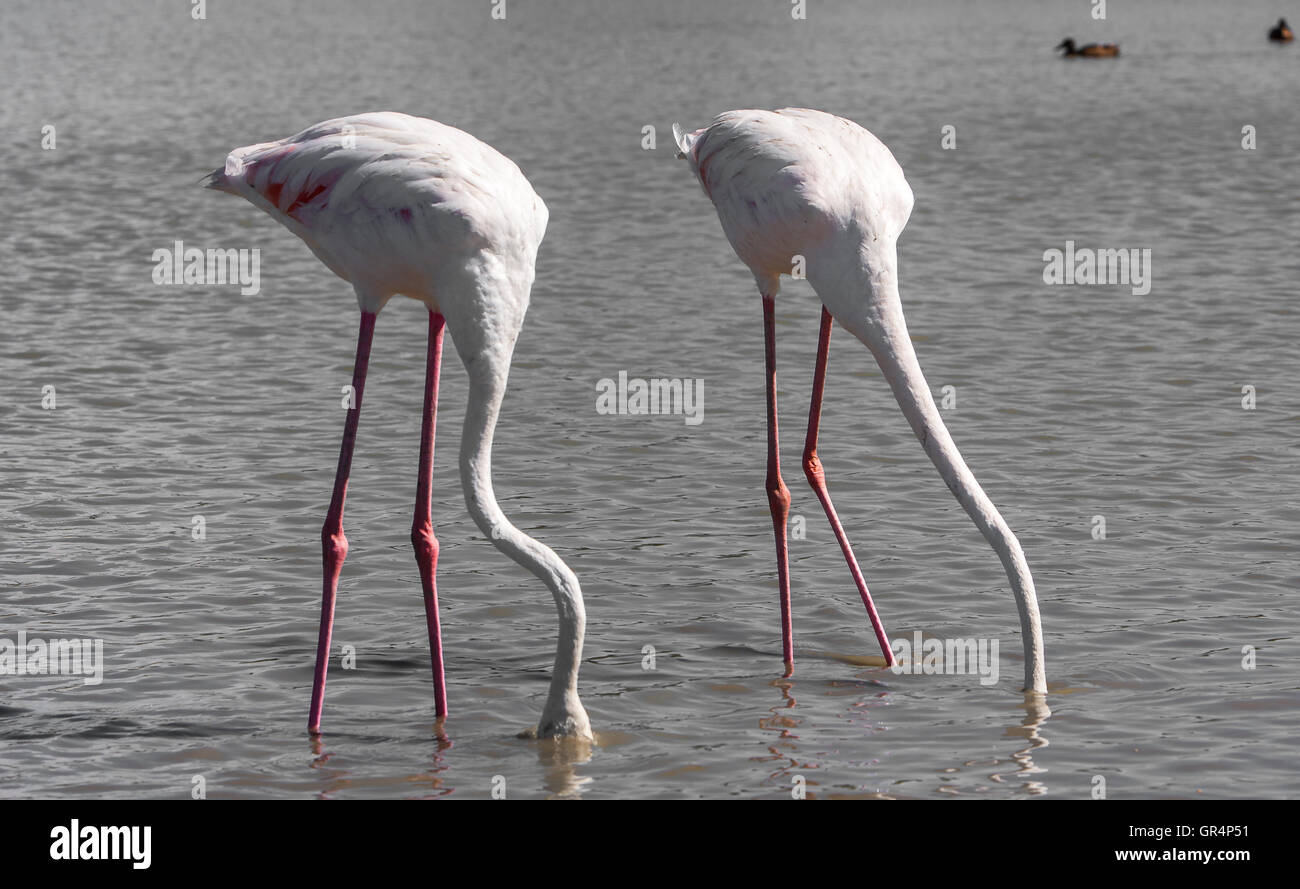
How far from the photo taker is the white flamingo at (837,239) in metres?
6.52

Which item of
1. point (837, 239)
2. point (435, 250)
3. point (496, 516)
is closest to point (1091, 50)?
point (837, 239)

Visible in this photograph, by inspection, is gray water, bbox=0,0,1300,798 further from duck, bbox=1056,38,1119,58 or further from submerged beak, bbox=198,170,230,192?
duck, bbox=1056,38,1119,58

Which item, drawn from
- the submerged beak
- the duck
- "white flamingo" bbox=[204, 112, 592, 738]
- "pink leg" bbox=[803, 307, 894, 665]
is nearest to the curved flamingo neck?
"white flamingo" bbox=[204, 112, 592, 738]

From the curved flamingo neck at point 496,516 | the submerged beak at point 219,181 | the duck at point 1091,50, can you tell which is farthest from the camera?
the duck at point 1091,50

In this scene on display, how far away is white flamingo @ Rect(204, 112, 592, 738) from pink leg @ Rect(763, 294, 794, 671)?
1.34m

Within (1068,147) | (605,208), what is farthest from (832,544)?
(1068,147)

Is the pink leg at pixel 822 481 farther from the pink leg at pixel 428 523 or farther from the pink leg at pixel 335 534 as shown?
the pink leg at pixel 335 534

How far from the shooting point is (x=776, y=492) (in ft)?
25.9

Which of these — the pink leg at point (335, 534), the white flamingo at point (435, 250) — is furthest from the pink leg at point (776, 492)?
the pink leg at point (335, 534)

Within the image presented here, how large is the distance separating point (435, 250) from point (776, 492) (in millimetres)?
2336

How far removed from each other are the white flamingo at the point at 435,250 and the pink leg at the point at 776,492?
1338 mm

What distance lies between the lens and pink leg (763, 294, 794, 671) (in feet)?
24.4

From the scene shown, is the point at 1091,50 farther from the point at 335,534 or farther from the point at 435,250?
the point at 435,250
